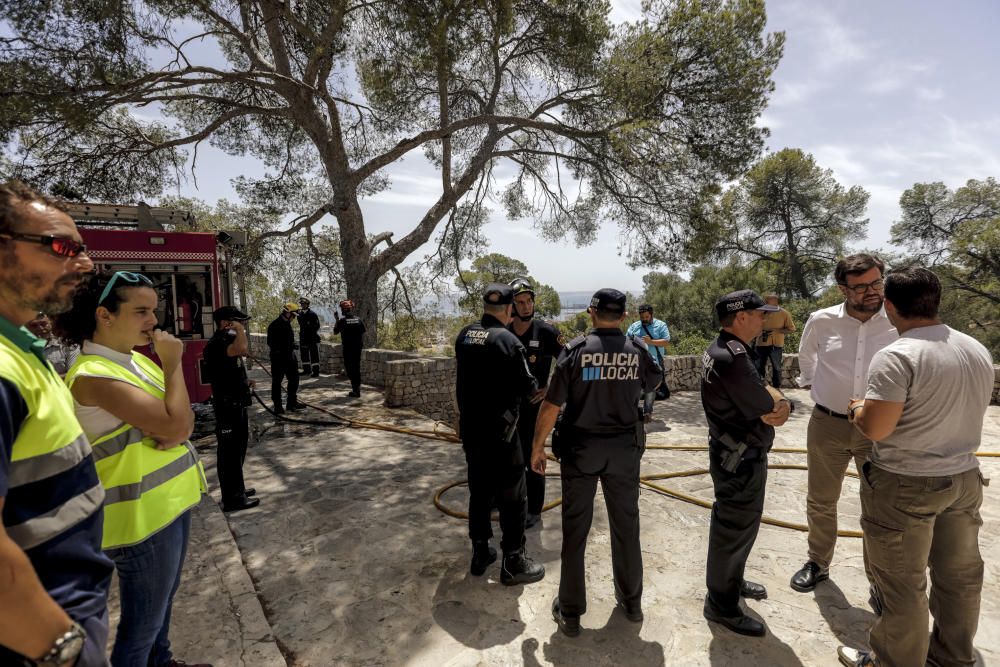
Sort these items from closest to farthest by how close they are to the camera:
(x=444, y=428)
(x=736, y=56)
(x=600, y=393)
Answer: (x=600, y=393) → (x=444, y=428) → (x=736, y=56)

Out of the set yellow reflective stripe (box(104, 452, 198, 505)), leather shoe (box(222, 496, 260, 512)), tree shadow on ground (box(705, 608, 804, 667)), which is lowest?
tree shadow on ground (box(705, 608, 804, 667))

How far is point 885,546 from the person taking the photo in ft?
7.03

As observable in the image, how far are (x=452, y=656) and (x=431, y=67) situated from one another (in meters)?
8.74

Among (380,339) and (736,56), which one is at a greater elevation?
(736,56)

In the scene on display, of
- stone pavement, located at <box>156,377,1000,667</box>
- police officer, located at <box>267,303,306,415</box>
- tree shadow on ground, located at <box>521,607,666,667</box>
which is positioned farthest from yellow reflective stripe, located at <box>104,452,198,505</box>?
police officer, located at <box>267,303,306,415</box>

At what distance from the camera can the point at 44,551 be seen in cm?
106

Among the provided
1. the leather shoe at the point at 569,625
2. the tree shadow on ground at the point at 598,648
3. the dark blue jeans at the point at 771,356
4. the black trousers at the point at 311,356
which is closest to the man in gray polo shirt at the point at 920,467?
the tree shadow on ground at the point at 598,648

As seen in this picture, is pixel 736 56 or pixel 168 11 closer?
pixel 168 11

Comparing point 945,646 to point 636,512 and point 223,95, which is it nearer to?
point 636,512

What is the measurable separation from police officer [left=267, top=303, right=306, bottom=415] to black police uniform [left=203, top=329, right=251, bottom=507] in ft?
11.8

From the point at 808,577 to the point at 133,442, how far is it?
11.7ft

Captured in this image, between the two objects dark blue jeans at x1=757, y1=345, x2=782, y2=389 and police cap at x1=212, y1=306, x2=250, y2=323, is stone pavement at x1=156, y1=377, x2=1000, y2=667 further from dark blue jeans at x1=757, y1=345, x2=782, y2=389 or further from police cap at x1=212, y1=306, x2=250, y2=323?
dark blue jeans at x1=757, y1=345, x2=782, y2=389

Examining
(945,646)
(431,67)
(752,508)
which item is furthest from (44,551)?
(431,67)

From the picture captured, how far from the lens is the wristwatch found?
998 mm
